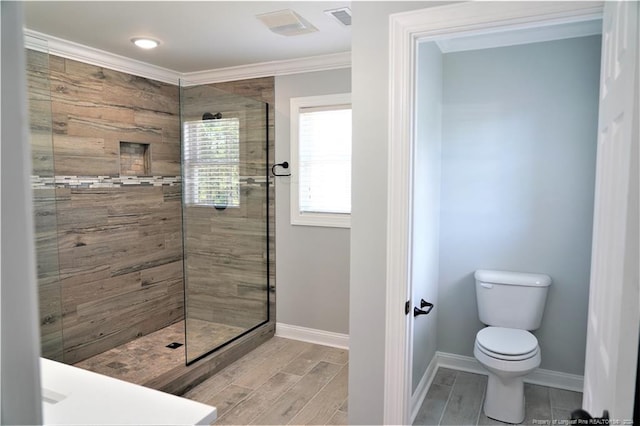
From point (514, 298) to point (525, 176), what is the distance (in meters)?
0.84

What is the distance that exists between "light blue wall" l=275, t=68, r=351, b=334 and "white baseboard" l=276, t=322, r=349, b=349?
1.4 inches

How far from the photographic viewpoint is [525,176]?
293 centimetres

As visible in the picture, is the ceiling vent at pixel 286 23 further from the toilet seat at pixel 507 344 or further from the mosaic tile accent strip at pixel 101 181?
the toilet seat at pixel 507 344

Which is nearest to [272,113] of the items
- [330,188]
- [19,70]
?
[330,188]

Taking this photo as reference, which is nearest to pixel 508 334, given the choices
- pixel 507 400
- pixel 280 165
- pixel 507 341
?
pixel 507 341

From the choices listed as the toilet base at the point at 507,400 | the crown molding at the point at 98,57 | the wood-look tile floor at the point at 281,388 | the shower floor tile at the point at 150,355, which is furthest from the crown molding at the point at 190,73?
the toilet base at the point at 507,400

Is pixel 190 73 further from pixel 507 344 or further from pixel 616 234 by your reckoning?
pixel 616 234

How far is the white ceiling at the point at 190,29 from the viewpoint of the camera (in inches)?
90.8

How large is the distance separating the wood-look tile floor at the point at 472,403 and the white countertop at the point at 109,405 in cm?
189

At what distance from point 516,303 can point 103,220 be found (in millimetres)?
3071

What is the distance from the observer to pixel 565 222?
9.35 ft

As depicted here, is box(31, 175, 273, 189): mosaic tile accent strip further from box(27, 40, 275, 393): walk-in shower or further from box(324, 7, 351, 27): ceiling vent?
box(324, 7, 351, 27): ceiling vent

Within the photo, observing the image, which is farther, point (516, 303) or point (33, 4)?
point (516, 303)

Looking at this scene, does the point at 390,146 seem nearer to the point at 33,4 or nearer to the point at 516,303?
the point at 516,303
